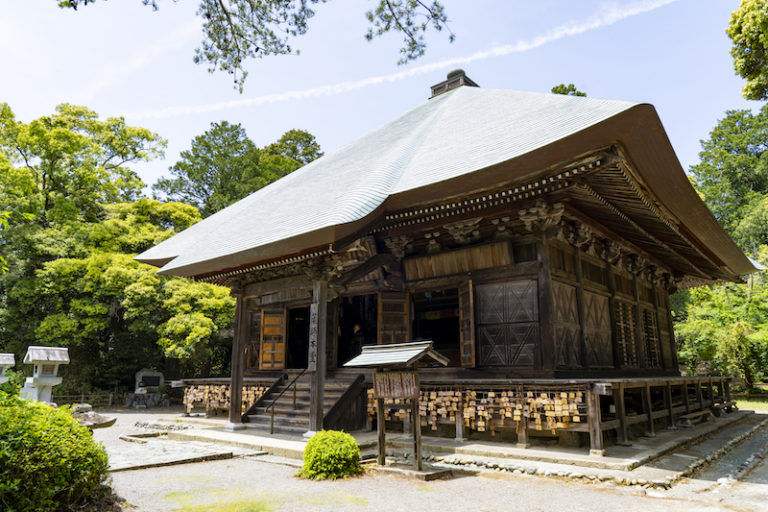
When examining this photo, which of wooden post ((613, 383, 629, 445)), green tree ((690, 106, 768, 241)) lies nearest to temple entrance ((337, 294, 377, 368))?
wooden post ((613, 383, 629, 445))

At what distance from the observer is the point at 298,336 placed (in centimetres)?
1587

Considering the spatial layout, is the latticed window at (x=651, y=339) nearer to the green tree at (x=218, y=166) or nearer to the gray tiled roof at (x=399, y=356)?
the gray tiled roof at (x=399, y=356)

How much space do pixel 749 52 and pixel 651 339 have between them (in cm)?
1017

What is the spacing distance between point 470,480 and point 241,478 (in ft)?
9.89

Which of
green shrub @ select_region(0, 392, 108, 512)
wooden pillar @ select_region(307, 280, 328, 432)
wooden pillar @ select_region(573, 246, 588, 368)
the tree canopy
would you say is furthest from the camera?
the tree canopy

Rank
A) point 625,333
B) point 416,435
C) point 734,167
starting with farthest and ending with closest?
1. point 734,167
2. point 625,333
3. point 416,435

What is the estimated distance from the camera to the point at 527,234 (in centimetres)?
929

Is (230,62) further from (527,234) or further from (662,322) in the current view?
(662,322)

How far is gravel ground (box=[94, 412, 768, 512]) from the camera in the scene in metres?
4.98

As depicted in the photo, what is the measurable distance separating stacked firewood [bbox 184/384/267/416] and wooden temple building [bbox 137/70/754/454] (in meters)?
0.06

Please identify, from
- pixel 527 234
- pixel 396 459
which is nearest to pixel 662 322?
pixel 527 234

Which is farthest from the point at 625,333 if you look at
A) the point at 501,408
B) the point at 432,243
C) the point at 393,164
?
the point at 393,164

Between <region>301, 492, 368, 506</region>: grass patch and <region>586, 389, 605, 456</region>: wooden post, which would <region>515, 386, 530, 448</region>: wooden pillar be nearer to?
<region>586, 389, 605, 456</region>: wooden post

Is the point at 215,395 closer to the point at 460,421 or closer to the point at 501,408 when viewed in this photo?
the point at 460,421
